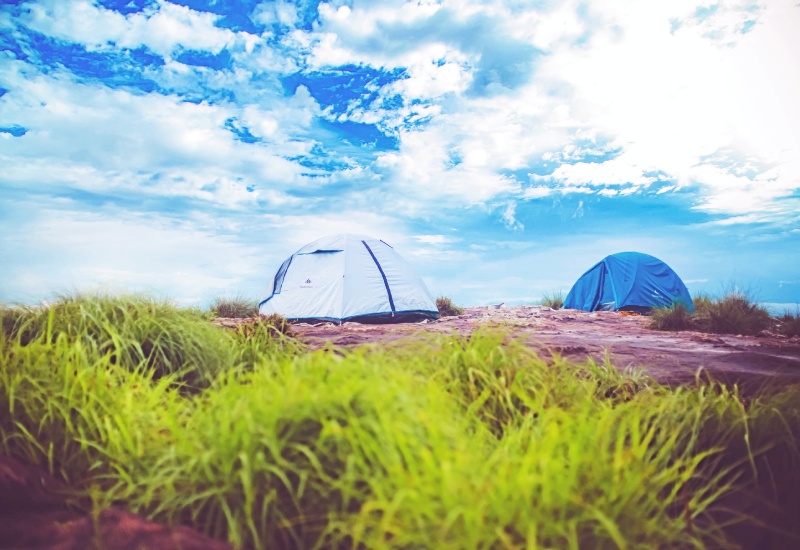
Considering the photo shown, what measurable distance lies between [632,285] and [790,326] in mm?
5508

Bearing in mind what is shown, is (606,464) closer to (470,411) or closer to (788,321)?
(470,411)

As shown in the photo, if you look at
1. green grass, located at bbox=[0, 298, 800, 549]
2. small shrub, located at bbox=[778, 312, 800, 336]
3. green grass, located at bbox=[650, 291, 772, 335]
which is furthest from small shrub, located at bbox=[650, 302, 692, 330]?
green grass, located at bbox=[0, 298, 800, 549]

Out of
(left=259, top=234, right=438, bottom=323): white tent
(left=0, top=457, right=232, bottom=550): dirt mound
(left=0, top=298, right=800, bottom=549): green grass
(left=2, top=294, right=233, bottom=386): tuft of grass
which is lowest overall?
(left=0, top=457, right=232, bottom=550): dirt mound

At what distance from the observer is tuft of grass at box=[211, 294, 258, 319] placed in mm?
13820

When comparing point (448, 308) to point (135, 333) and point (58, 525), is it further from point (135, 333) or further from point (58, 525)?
point (58, 525)

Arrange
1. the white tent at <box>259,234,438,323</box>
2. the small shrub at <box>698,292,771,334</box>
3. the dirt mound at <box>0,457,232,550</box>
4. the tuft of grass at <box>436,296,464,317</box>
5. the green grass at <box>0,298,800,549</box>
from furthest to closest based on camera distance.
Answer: the tuft of grass at <box>436,296,464,317</box>, the white tent at <box>259,234,438,323</box>, the small shrub at <box>698,292,771,334</box>, the dirt mound at <box>0,457,232,550</box>, the green grass at <box>0,298,800,549</box>

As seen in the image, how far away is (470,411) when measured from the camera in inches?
121

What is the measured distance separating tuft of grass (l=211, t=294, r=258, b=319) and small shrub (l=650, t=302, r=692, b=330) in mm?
9606

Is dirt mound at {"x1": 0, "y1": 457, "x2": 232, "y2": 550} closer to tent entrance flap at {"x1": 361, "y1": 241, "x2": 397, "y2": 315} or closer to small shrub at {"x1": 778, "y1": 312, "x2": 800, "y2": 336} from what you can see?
tent entrance flap at {"x1": 361, "y1": 241, "x2": 397, "y2": 315}

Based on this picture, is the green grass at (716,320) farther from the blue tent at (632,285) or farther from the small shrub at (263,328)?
the small shrub at (263,328)

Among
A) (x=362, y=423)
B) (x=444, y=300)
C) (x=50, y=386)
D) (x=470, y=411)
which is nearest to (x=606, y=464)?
(x=470, y=411)

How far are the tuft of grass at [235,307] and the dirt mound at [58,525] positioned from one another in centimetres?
1097

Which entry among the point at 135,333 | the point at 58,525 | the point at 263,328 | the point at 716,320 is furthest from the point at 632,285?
the point at 58,525

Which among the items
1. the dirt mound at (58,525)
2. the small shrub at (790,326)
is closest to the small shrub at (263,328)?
the dirt mound at (58,525)
